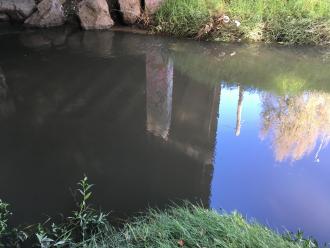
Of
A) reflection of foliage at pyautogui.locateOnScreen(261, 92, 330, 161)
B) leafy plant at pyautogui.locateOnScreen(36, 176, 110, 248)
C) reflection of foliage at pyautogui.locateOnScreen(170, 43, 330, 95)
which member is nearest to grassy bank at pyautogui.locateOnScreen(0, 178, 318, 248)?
leafy plant at pyautogui.locateOnScreen(36, 176, 110, 248)

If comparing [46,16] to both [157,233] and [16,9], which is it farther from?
[157,233]

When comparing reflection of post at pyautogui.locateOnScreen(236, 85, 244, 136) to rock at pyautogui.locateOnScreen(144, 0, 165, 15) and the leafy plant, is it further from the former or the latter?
rock at pyautogui.locateOnScreen(144, 0, 165, 15)

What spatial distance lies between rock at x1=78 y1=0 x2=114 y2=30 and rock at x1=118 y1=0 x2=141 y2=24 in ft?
1.20

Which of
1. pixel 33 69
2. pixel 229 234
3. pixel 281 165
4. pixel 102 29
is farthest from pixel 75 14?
→ pixel 229 234

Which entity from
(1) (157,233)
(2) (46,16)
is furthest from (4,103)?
(2) (46,16)

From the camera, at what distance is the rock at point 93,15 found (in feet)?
27.8

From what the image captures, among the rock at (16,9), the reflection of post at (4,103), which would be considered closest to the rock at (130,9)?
the rock at (16,9)

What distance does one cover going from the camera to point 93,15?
27.9ft

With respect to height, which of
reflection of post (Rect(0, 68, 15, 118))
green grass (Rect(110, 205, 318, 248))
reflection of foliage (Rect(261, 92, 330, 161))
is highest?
green grass (Rect(110, 205, 318, 248))

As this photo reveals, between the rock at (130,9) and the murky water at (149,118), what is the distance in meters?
0.59

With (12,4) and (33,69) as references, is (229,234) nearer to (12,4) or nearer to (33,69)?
(33,69)

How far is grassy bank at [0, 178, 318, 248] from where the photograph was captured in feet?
8.48

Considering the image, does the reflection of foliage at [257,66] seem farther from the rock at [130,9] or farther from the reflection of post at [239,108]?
the rock at [130,9]

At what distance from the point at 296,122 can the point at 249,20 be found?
324 centimetres
